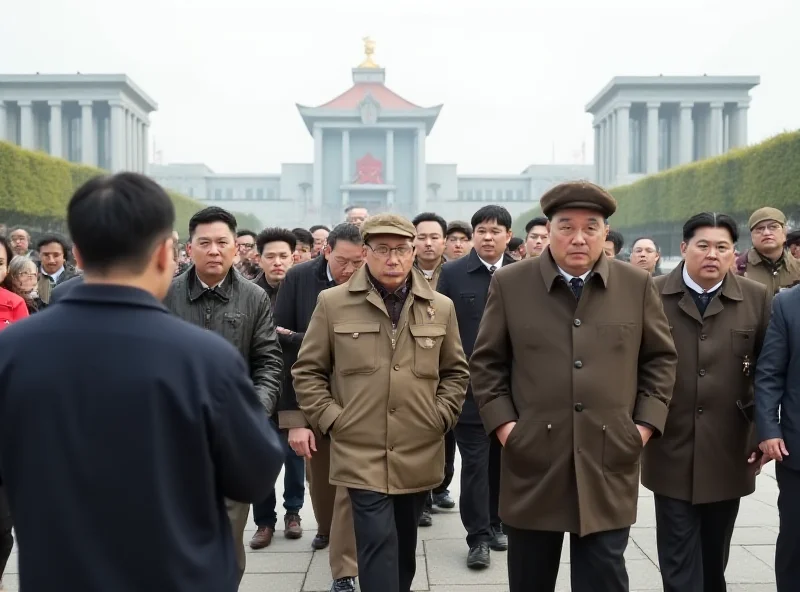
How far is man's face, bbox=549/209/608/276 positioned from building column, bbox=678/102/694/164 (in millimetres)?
63077

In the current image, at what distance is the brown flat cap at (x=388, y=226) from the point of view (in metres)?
3.76

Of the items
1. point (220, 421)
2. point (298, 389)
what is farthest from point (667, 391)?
point (220, 421)

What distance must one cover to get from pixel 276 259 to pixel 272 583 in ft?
7.52

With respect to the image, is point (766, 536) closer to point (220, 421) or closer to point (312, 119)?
point (220, 421)

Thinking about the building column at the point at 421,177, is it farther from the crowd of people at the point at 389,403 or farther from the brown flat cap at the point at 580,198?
the brown flat cap at the point at 580,198

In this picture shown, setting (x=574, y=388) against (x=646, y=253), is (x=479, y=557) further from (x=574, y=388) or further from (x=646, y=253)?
(x=646, y=253)

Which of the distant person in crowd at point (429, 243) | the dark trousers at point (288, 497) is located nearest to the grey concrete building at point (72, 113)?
the distant person in crowd at point (429, 243)

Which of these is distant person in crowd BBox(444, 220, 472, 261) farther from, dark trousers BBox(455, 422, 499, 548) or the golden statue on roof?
the golden statue on roof

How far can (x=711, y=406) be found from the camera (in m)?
3.68

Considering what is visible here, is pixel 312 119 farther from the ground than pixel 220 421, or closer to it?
farther from the ground

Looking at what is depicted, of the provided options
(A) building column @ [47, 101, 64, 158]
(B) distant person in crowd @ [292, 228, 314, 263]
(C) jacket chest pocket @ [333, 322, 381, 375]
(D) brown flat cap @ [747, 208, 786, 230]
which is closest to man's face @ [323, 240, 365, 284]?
(C) jacket chest pocket @ [333, 322, 381, 375]

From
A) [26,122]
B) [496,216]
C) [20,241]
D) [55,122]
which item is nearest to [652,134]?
[55,122]

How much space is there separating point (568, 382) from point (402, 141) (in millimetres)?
65956

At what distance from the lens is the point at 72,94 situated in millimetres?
61375
